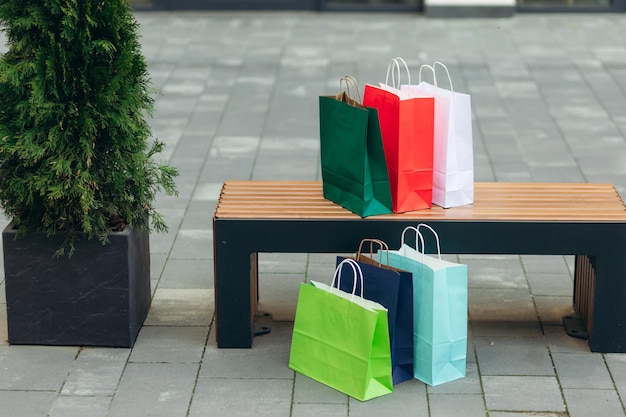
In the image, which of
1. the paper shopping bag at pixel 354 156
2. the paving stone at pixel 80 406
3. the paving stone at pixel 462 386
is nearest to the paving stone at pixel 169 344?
the paving stone at pixel 80 406

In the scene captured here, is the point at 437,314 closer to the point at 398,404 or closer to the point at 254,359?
the point at 398,404

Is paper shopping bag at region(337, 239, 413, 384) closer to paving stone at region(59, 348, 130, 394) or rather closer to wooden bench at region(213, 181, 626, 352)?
wooden bench at region(213, 181, 626, 352)

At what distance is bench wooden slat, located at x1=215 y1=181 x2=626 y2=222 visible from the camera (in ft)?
18.2

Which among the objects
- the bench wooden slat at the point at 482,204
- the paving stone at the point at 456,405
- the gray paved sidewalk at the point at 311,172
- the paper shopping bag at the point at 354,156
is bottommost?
the gray paved sidewalk at the point at 311,172

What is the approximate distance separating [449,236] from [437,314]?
18.0 inches

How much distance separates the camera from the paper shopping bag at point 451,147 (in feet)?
18.0

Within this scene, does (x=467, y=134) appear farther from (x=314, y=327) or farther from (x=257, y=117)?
(x=257, y=117)

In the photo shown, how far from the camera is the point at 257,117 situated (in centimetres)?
1018

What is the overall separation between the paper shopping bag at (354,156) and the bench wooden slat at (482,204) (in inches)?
2.8

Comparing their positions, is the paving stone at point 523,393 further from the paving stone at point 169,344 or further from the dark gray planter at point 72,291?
the dark gray planter at point 72,291

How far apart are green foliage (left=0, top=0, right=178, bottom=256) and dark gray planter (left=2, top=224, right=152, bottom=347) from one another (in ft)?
0.31

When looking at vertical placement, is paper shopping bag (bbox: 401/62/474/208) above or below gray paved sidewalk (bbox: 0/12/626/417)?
above

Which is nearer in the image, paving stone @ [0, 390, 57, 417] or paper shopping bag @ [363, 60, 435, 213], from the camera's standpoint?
paving stone @ [0, 390, 57, 417]

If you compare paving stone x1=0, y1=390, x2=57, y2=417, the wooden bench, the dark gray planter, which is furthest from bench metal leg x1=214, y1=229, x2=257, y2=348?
paving stone x1=0, y1=390, x2=57, y2=417
